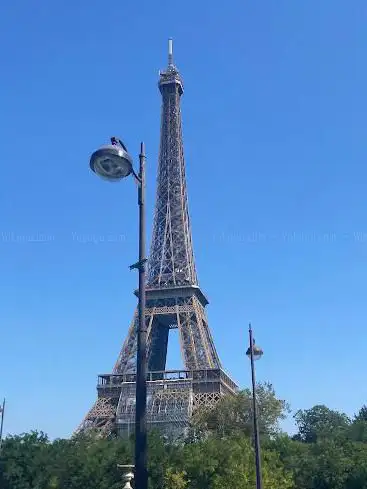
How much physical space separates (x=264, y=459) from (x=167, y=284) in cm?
4182

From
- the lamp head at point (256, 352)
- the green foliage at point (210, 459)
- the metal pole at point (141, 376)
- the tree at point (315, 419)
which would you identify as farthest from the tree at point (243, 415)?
the metal pole at point (141, 376)

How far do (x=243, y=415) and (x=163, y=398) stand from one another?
1299 cm

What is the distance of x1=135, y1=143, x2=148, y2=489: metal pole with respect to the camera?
8.98 metres

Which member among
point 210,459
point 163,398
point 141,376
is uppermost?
point 163,398

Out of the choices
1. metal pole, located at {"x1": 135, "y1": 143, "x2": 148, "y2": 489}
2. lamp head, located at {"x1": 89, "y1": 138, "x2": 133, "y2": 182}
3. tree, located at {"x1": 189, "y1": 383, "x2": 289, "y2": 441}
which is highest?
tree, located at {"x1": 189, "y1": 383, "x2": 289, "y2": 441}

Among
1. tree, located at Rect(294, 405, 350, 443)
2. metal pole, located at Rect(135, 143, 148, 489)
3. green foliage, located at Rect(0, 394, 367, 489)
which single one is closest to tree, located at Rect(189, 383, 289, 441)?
green foliage, located at Rect(0, 394, 367, 489)

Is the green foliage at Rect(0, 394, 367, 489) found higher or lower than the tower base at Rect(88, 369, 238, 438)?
lower

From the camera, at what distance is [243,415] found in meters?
61.8

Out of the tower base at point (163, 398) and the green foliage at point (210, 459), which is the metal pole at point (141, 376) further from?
the tower base at point (163, 398)

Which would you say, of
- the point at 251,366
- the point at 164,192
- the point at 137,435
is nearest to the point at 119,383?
the point at 164,192

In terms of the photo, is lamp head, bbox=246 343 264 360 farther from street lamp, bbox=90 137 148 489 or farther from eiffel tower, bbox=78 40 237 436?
eiffel tower, bbox=78 40 237 436

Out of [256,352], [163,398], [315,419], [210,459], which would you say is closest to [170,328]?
[163,398]

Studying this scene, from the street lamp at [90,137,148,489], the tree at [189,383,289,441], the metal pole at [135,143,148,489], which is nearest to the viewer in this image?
the metal pole at [135,143,148,489]

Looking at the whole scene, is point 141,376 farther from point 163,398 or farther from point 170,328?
point 170,328
